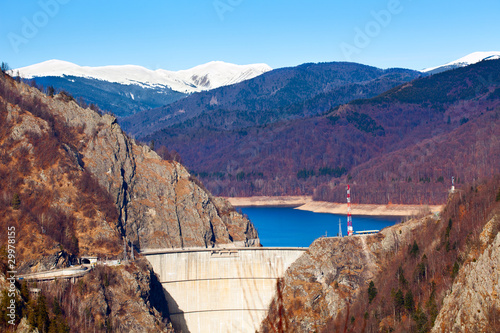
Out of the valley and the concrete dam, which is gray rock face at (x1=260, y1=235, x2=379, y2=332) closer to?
the valley

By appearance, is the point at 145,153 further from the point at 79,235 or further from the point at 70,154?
the point at 79,235

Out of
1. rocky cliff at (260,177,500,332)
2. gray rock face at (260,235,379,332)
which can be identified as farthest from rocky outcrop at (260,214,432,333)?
rocky cliff at (260,177,500,332)

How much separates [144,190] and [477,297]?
80409 millimetres

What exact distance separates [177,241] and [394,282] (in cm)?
4791

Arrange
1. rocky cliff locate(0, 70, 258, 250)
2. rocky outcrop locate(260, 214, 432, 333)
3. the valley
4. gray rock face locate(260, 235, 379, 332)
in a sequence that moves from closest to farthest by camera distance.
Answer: the valley
gray rock face locate(260, 235, 379, 332)
rocky outcrop locate(260, 214, 432, 333)
rocky cliff locate(0, 70, 258, 250)

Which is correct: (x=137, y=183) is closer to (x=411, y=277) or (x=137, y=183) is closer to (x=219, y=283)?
(x=219, y=283)

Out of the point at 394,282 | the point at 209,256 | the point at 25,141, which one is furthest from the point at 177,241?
the point at 394,282

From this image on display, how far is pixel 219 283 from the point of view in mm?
125625

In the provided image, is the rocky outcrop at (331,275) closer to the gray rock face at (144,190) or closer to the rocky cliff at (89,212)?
the rocky cliff at (89,212)

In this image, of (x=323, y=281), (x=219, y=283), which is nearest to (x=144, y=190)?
(x=219, y=283)

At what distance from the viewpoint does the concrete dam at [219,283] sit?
122688mm

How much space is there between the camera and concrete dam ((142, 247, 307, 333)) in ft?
403

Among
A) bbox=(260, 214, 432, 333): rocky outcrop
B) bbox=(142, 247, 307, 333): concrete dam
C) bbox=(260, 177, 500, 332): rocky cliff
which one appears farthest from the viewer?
bbox=(142, 247, 307, 333): concrete dam

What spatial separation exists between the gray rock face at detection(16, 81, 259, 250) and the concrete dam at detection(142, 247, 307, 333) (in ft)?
39.3
